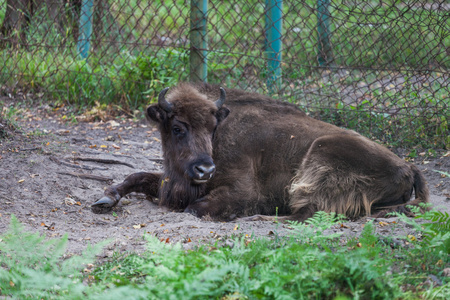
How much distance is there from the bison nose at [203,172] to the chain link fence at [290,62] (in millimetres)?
2809

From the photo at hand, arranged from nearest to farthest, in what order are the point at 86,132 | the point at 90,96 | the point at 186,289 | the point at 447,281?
the point at 186,289 < the point at 447,281 < the point at 86,132 < the point at 90,96

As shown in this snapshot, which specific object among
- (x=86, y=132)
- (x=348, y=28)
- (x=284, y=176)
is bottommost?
(x=86, y=132)

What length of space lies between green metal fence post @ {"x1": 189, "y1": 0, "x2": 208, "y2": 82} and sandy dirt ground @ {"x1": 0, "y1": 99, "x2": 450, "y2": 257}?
126cm

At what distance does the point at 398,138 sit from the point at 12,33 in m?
7.13

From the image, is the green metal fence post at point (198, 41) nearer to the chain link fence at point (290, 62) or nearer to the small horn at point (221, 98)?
the chain link fence at point (290, 62)

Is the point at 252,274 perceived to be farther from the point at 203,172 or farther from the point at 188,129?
the point at 188,129

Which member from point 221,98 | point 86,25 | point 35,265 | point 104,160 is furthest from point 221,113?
point 86,25

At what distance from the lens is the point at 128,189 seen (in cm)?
588

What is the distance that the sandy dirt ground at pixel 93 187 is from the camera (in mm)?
4418

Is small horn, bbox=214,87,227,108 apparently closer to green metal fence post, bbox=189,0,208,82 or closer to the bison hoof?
the bison hoof

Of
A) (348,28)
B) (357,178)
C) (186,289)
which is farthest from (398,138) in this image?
(186,289)

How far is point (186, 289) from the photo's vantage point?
8.30 feet

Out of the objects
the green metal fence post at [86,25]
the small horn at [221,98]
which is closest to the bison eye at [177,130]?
the small horn at [221,98]

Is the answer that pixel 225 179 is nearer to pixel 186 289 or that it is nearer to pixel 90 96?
pixel 186 289
